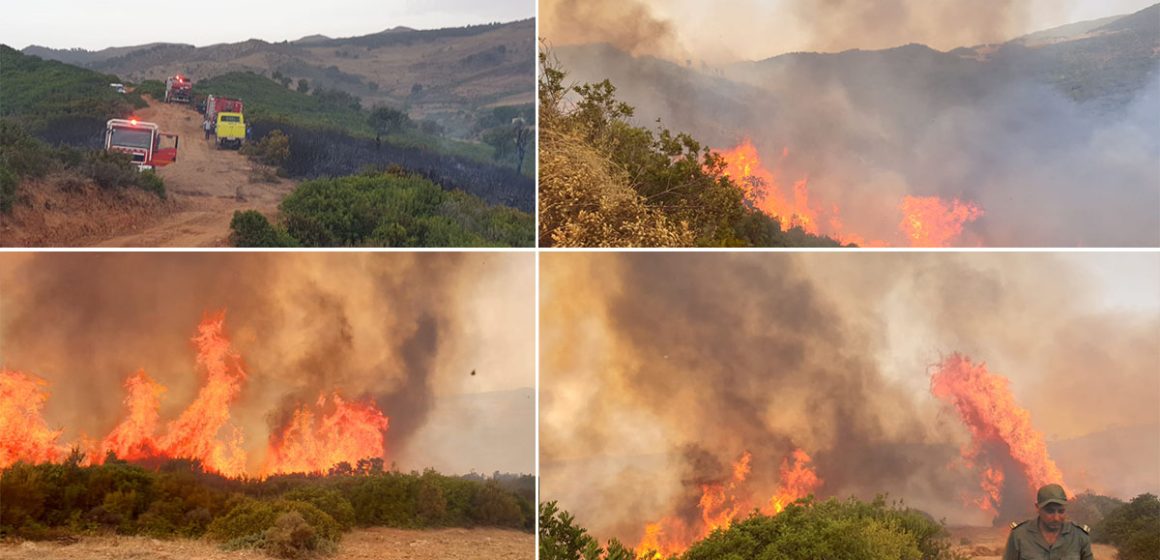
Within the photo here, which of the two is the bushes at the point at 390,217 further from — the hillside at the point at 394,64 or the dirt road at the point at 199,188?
the hillside at the point at 394,64

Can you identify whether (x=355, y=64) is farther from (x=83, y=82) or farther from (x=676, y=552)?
(x=676, y=552)

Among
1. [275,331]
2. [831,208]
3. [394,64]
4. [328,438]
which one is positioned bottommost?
[328,438]

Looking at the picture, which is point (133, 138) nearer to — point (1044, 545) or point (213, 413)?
point (213, 413)

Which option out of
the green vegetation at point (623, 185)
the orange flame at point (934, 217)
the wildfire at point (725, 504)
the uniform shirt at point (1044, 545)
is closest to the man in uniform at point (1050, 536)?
the uniform shirt at point (1044, 545)

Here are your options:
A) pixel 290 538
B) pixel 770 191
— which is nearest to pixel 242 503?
pixel 290 538

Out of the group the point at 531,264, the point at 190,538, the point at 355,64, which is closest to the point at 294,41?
the point at 355,64

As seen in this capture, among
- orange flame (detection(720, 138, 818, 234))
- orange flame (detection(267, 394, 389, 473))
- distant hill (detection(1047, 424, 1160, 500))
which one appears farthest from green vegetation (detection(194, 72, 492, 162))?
distant hill (detection(1047, 424, 1160, 500))

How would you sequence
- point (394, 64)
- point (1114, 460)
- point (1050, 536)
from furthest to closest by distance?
1. point (394, 64)
2. point (1114, 460)
3. point (1050, 536)
